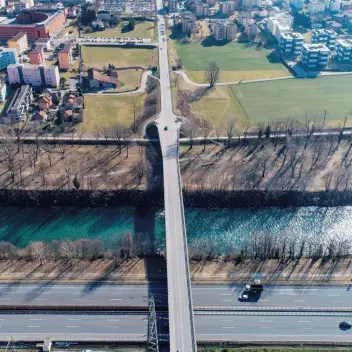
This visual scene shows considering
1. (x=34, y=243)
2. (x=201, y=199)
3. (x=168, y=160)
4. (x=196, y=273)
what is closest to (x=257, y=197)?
(x=201, y=199)

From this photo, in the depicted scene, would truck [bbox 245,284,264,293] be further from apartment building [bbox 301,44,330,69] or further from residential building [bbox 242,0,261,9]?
residential building [bbox 242,0,261,9]

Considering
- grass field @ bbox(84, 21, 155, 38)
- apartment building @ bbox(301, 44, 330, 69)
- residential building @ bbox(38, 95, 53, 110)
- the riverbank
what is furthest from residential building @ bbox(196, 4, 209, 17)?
the riverbank

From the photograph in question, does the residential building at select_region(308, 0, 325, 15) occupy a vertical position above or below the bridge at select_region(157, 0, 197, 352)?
above

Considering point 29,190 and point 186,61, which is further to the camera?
point 186,61

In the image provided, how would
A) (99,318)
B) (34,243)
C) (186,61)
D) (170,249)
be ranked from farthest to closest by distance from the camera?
1. (186,61)
2. (34,243)
3. (170,249)
4. (99,318)

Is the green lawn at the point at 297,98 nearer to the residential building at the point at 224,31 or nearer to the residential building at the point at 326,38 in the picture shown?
the residential building at the point at 326,38

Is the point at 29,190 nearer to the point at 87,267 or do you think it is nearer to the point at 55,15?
the point at 87,267
